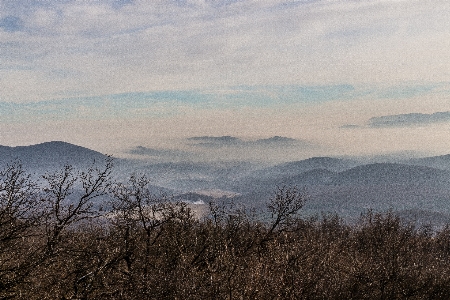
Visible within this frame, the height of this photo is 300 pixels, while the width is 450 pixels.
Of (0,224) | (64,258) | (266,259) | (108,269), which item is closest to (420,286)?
(266,259)

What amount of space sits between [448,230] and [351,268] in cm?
7164

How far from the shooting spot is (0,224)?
82.5ft

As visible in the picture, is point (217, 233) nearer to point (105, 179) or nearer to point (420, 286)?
point (105, 179)

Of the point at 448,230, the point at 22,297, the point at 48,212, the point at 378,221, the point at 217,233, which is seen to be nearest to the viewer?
the point at 22,297

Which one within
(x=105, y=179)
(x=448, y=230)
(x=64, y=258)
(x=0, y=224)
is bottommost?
(x=448, y=230)

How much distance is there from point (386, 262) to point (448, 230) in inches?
2815

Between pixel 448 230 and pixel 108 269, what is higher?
pixel 108 269

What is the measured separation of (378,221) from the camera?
7481 cm

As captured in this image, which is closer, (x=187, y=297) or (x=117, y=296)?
(x=187, y=297)

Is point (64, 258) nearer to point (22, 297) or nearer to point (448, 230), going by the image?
point (22, 297)

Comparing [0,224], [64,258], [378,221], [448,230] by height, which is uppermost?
[0,224]

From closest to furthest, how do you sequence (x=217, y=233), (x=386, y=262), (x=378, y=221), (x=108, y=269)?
1. (x=108, y=269)
2. (x=386, y=262)
3. (x=217, y=233)
4. (x=378, y=221)

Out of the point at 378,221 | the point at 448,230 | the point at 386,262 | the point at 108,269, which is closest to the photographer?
the point at 108,269

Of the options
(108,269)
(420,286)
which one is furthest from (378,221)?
(108,269)
